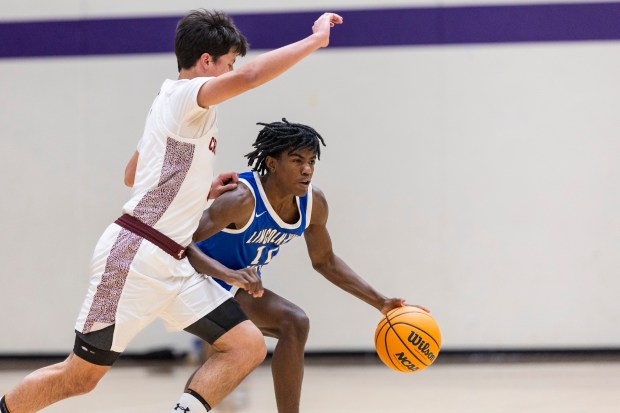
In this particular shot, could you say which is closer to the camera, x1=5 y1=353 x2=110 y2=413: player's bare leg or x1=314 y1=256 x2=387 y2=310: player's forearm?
x1=5 y1=353 x2=110 y2=413: player's bare leg

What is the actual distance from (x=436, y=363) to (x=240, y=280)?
377 cm

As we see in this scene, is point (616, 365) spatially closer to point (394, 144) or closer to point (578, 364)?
point (578, 364)

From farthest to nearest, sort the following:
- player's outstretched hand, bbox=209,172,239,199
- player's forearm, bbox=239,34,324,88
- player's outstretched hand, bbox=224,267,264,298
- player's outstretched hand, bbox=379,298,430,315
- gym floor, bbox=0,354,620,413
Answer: gym floor, bbox=0,354,620,413
player's outstretched hand, bbox=379,298,430,315
player's outstretched hand, bbox=209,172,239,199
player's outstretched hand, bbox=224,267,264,298
player's forearm, bbox=239,34,324,88

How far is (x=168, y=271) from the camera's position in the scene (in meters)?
3.47

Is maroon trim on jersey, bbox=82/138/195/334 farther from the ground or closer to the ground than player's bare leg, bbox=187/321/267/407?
farther from the ground

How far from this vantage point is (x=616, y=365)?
6711 mm

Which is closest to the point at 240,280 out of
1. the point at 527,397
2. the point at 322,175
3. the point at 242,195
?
the point at 242,195

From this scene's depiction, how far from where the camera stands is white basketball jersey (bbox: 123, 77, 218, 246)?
3402mm

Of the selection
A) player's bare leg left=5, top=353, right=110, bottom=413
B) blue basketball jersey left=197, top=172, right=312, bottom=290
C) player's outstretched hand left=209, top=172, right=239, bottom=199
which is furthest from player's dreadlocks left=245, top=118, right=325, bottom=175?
player's bare leg left=5, top=353, right=110, bottom=413

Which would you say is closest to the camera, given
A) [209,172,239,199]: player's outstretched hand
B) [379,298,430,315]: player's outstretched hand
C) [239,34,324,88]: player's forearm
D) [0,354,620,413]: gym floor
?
[239,34,324,88]: player's forearm

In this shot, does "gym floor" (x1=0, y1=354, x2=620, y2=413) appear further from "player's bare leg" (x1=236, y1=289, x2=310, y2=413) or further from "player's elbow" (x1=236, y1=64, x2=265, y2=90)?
"player's elbow" (x1=236, y1=64, x2=265, y2=90)

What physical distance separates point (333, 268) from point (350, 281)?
4.2 inches

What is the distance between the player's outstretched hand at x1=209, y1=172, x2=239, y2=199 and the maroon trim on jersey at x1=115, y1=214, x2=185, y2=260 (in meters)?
0.50

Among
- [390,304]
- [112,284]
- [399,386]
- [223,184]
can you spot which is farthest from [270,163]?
[399,386]
